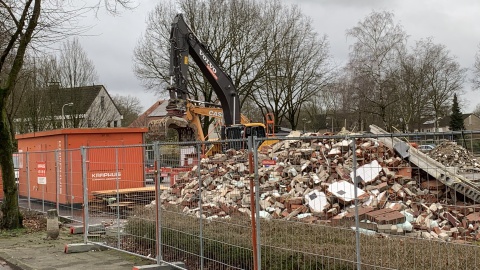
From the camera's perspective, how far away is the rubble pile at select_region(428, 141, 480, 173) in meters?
5.90

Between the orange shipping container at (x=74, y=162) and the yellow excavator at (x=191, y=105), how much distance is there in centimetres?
205

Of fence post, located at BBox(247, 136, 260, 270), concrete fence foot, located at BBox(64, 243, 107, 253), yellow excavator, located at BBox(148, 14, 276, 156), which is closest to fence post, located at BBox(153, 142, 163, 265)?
fence post, located at BBox(247, 136, 260, 270)

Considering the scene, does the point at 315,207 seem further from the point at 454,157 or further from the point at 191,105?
the point at 191,105

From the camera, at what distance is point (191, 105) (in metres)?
20.8

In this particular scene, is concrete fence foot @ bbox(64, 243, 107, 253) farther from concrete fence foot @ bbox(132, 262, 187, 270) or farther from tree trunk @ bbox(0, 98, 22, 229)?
tree trunk @ bbox(0, 98, 22, 229)

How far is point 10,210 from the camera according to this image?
1269 cm

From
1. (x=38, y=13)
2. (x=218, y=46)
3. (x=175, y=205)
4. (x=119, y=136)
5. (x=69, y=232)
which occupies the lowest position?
(x=69, y=232)

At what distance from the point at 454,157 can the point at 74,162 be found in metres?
→ 10.4

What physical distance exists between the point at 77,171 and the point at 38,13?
4574 millimetres

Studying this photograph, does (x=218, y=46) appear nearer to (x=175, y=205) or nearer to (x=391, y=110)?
(x=391, y=110)

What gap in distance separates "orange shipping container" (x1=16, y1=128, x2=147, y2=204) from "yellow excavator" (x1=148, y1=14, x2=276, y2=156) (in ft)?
6.74

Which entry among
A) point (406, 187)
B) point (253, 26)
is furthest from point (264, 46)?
point (406, 187)

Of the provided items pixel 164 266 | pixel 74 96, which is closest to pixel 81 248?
pixel 164 266

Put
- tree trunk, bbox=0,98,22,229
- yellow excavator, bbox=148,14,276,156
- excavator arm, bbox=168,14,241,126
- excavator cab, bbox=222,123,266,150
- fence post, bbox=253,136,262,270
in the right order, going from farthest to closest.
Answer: excavator arm, bbox=168,14,241,126, excavator cab, bbox=222,123,266,150, yellow excavator, bbox=148,14,276,156, tree trunk, bbox=0,98,22,229, fence post, bbox=253,136,262,270
